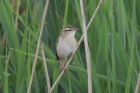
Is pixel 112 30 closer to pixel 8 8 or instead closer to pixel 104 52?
pixel 104 52

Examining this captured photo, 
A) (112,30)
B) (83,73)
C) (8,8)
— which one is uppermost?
(8,8)

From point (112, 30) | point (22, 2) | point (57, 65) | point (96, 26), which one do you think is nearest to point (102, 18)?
point (96, 26)

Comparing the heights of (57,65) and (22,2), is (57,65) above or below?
below

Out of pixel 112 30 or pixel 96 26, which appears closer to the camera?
pixel 112 30

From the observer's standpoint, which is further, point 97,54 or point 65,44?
point 65,44

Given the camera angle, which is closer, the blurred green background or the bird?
the blurred green background

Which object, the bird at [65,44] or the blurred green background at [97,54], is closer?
the blurred green background at [97,54]

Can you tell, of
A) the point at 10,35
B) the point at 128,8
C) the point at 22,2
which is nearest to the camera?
the point at 10,35

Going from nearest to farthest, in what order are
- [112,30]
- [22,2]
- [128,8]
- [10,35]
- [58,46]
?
[112,30] < [10,35] < [58,46] < [128,8] < [22,2]
